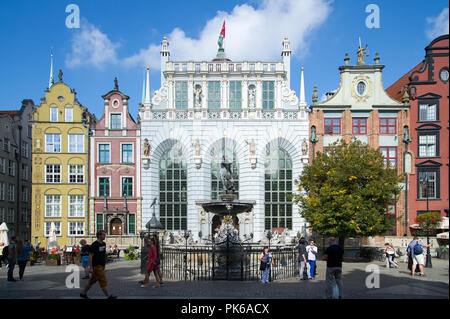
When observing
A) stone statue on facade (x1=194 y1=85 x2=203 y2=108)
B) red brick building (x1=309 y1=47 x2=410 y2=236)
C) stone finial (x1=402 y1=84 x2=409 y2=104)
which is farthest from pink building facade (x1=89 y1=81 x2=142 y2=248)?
stone finial (x1=402 y1=84 x2=409 y2=104)

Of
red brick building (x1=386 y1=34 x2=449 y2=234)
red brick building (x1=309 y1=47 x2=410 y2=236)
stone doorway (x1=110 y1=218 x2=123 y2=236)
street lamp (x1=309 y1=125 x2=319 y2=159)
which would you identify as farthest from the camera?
stone doorway (x1=110 y1=218 x2=123 y2=236)

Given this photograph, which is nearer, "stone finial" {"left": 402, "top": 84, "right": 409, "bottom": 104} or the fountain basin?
the fountain basin

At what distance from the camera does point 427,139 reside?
4088 centimetres

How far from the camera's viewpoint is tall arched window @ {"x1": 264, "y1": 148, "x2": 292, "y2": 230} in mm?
42438

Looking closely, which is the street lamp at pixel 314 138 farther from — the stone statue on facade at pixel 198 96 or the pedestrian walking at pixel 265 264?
the pedestrian walking at pixel 265 264

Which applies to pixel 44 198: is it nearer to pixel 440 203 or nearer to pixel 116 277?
pixel 116 277

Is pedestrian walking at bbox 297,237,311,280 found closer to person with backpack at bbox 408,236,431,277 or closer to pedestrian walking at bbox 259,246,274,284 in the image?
pedestrian walking at bbox 259,246,274,284

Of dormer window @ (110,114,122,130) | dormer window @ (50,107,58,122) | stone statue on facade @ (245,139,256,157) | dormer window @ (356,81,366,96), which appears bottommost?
stone statue on facade @ (245,139,256,157)

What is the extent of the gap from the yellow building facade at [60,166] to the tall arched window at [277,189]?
55.1 feet

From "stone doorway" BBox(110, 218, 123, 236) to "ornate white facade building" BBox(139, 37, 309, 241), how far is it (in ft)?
8.70

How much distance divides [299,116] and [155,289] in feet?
97.5

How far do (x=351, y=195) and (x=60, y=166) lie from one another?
26.7 meters

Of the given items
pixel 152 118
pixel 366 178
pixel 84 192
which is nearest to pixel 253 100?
pixel 152 118

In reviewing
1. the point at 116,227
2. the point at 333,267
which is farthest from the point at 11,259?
the point at 116,227
